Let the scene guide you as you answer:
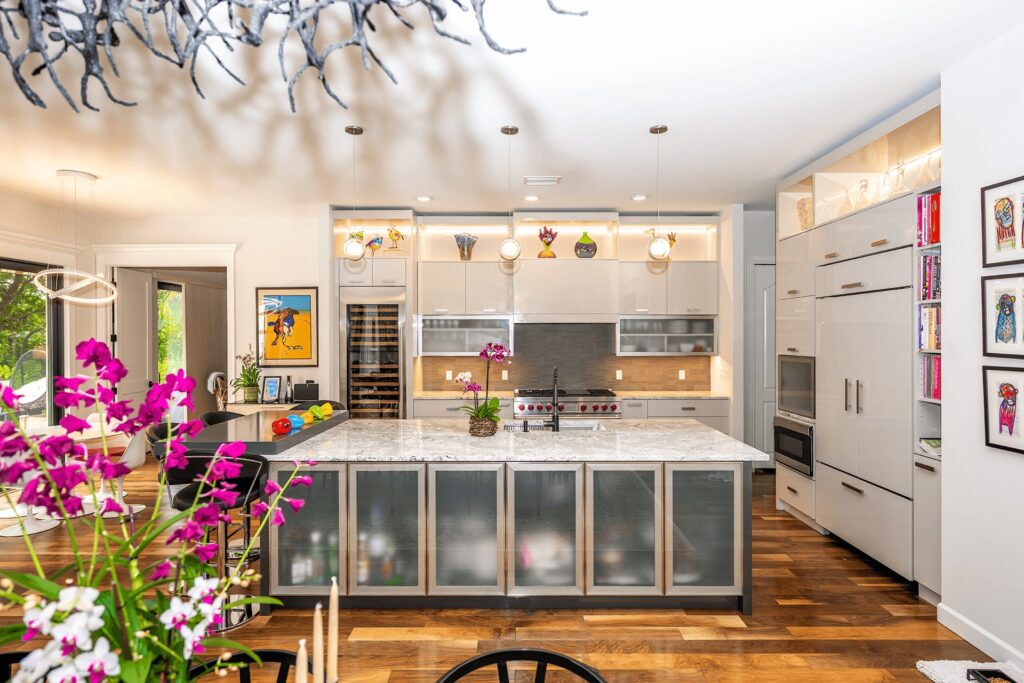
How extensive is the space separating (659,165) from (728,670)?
3.24m

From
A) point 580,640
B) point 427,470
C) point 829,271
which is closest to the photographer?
point 580,640

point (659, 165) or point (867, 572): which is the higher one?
point (659, 165)

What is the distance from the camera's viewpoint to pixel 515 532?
296 cm

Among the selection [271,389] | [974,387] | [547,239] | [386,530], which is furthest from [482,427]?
[271,389]

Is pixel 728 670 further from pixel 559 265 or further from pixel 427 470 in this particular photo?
pixel 559 265

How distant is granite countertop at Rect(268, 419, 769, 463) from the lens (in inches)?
112

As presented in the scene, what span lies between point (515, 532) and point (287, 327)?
12.3 feet

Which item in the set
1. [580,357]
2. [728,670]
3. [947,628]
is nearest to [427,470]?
[728,670]

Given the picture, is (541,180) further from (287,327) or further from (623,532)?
(287,327)

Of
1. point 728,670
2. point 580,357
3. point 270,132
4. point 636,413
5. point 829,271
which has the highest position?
point 270,132

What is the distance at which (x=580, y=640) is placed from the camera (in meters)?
2.67

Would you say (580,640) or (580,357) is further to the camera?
(580,357)

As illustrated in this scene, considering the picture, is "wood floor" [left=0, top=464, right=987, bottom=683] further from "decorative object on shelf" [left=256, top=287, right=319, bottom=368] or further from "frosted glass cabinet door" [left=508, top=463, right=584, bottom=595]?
"decorative object on shelf" [left=256, top=287, right=319, bottom=368]

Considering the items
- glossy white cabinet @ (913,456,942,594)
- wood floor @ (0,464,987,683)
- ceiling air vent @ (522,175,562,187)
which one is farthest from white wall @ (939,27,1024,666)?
ceiling air vent @ (522,175,562,187)
